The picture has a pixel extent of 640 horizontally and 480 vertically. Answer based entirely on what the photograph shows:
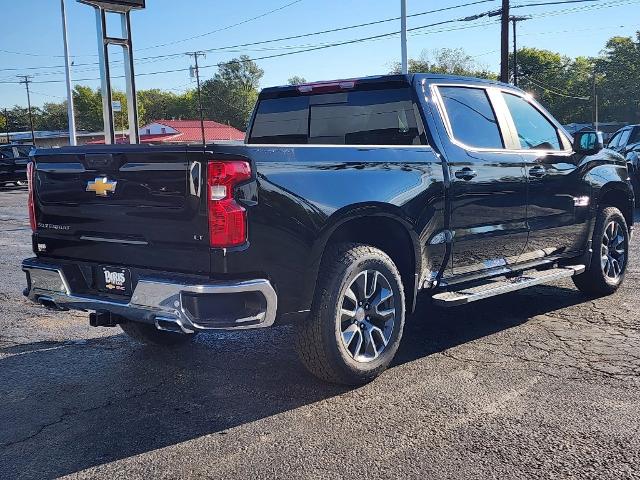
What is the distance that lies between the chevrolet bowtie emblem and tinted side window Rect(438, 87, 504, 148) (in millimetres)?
2455

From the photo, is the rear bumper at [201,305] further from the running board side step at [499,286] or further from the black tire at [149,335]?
the running board side step at [499,286]

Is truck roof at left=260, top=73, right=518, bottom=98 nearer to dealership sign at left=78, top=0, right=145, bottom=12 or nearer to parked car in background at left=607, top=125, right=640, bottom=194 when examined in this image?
dealership sign at left=78, top=0, right=145, bottom=12

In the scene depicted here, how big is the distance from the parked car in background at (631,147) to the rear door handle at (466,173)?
928 centimetres

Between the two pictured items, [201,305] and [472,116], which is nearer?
[201,305]

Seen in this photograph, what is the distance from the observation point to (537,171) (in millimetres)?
5453

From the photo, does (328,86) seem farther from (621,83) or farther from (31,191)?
(621,83)

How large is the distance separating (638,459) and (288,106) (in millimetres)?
3794

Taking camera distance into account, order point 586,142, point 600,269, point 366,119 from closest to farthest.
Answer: point 366,119 < point 586,142 < point 600,269

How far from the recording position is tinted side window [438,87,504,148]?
16.3 feet

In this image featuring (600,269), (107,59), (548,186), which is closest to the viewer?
(548,186)

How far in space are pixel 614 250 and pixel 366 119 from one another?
305 cm

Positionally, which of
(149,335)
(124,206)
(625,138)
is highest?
(625,138)

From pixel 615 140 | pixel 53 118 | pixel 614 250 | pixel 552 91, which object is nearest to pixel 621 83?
pixel 552 91

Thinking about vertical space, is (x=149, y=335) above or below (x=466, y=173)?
below
